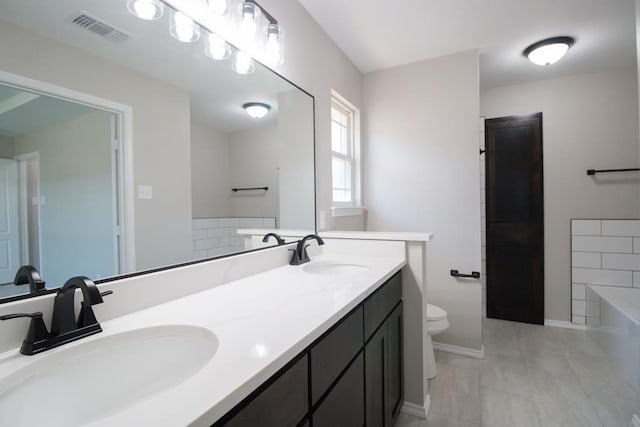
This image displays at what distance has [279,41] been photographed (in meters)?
1.52

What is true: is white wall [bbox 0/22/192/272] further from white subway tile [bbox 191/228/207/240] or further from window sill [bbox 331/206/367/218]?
window sill [bbox 331/206/367/218]

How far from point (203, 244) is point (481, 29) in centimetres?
231

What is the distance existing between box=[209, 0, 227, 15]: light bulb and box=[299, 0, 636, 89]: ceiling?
821 millimetres

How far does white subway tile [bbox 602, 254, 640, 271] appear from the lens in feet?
8.63

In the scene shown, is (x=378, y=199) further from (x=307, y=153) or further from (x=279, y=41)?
(x=279, y=41)

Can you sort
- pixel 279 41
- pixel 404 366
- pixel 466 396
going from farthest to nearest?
pixel 466 396, pixel 404 366, pixel 279 41

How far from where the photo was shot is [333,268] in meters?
1.67

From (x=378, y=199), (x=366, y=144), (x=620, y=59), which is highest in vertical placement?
(x=620, y=59)

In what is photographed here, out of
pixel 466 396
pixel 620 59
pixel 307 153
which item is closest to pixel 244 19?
pixel 307 153

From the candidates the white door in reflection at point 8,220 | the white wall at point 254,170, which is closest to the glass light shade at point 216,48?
the white wall at point 254,170

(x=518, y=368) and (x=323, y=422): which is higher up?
(x=323, y=422)

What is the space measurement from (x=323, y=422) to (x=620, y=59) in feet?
11.6

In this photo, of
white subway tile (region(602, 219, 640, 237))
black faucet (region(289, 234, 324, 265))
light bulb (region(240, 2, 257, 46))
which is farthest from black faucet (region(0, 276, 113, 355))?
white subway tile (region(602, 219, 640, 237))

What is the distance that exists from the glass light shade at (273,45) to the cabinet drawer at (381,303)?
123cm
